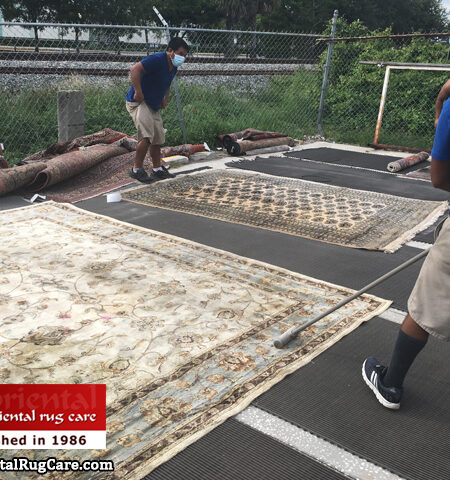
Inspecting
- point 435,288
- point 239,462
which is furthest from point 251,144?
point 239,462

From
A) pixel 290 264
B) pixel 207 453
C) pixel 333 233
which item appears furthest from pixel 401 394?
pixel 333 233

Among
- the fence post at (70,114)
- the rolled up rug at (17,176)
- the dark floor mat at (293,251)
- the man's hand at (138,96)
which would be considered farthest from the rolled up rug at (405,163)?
the rolled up rug at (17,176)

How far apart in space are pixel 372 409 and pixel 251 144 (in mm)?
6258

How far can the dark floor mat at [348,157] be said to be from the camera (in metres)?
7.64

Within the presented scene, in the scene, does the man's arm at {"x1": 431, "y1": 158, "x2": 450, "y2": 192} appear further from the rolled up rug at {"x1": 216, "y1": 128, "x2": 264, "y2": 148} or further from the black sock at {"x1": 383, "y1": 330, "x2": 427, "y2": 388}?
the rolled up rug at {"x1": 216, "y1": 128, "x2": 264, "y2": 148}

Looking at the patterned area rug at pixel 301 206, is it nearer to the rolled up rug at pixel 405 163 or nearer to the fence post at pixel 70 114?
the rolled up rug at pixel 405 163

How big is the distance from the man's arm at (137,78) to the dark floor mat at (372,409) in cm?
407

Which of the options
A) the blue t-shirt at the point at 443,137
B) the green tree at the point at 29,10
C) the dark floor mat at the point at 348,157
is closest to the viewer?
the blue t-shirt at the point at 443,137

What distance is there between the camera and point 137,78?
18.5 ft

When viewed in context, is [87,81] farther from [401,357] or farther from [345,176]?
[401,357]

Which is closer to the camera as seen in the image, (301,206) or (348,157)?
(301,206)

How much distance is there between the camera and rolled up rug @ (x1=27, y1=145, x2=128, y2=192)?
569 cm

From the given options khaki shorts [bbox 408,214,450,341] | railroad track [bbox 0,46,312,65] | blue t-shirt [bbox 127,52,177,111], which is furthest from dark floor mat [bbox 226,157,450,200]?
railroad track [bbox 0,46,312,65]

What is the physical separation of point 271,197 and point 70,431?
3.99m
